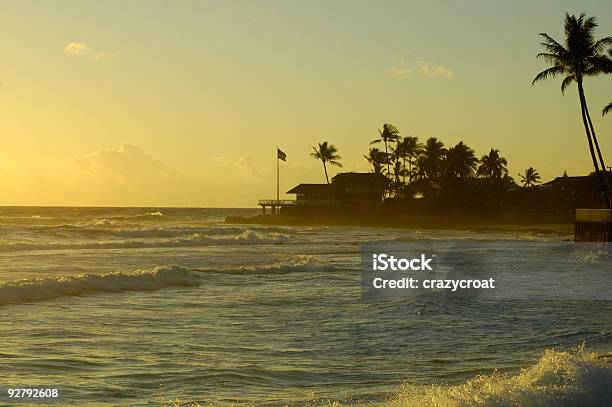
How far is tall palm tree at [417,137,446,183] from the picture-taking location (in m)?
99.0

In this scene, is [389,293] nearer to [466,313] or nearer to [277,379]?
[466,313]

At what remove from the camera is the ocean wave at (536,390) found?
7883mm

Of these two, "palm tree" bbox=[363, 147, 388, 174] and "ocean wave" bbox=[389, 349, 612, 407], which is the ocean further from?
"palm tree" bbox=[363, 147, 388, 174]

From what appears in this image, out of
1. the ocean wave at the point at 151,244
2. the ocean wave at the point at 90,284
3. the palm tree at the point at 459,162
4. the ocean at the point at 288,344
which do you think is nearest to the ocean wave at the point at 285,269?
the ocean wave at the point at 90,284

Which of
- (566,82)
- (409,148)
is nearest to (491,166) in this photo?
(409,148)

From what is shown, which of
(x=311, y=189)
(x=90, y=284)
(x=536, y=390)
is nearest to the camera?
(x=536, y=390)

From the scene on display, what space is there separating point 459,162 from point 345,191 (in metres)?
14.8

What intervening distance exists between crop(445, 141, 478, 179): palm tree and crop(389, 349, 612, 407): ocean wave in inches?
3365

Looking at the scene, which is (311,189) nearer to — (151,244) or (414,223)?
(414,223)

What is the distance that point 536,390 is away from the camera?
8.23 meters

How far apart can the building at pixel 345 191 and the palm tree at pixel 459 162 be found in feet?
32.2

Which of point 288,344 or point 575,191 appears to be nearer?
point 288,344

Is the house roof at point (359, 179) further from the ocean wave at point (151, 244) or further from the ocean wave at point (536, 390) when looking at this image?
the ocean wave at point (536, 390)

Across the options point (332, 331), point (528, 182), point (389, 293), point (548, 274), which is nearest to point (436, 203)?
point (528, 182)
